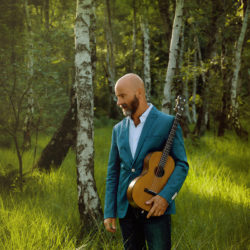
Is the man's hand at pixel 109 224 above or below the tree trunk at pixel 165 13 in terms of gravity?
below

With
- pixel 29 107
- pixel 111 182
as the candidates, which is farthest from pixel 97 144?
pixel 111 182

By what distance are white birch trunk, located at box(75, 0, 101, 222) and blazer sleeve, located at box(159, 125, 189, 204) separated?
200cm

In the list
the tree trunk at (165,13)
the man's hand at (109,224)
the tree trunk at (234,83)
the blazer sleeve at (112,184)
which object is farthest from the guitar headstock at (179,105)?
the tree trunk at (165,13)

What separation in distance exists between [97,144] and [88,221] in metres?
7.18

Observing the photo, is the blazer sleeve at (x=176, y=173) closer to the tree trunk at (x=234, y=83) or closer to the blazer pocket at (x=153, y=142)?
the blazer pocket at (x=153, y=142)

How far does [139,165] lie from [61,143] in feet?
16.0

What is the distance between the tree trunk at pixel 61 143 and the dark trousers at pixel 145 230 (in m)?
4.58

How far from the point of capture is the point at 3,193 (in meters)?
5.19

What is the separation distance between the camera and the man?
2186mm

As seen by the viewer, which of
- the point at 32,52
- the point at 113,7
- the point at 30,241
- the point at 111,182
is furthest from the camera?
the point at 113,7

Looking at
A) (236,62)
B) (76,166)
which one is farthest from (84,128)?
(236,62)

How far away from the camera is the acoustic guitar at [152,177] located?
210 centimetres

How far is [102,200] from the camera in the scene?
4.84m

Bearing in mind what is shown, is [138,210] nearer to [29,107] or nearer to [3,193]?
[3,193]
